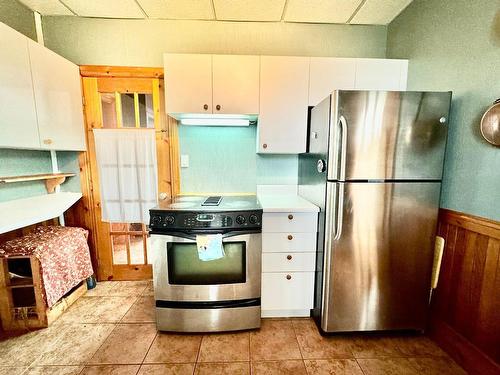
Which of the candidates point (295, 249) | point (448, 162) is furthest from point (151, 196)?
point (448, 162)

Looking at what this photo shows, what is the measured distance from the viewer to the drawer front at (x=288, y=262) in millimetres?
1732

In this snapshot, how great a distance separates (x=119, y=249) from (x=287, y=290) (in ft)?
6.08

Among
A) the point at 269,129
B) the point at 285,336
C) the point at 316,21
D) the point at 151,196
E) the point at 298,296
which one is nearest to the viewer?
the point at 285,336

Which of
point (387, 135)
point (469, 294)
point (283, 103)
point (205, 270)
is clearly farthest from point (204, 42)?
point (469, 294)

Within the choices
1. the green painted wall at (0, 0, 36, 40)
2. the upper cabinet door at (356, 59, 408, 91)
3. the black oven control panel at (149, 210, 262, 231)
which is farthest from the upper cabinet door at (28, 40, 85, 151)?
the upper cabinet door at (356, 59, 408, 91)

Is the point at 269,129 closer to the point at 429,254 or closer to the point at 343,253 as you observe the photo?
the point at 343,253

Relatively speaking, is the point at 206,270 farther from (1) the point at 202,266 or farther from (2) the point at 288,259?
(2) the point at 288,259

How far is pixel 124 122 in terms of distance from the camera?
7.15 feet

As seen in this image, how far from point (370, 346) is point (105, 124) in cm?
297

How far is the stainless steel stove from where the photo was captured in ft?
5.12

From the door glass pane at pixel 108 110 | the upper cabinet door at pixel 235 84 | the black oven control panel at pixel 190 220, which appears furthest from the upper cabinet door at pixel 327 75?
the door glass pane at pixel 108 110

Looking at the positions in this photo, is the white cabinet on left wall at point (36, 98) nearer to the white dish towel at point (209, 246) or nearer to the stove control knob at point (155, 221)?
the stove control knob at point (155, 221)

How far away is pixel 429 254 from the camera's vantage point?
155 centimetres

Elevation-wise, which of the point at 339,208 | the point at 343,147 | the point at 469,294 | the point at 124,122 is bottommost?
the point at 469,294
